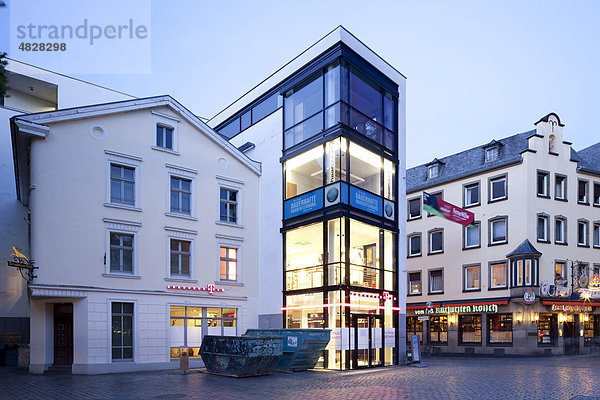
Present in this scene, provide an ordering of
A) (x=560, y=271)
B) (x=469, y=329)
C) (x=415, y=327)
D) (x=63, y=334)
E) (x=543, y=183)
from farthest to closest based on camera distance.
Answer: (x=415, y=327) < (x=469, y=329) < (x=543, y=183) < (x=560, y=271) < (x=63, y=334)

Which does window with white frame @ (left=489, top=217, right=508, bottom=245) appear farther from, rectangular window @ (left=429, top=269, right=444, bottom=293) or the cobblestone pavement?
the cobblestone pavement

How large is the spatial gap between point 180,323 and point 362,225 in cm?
889

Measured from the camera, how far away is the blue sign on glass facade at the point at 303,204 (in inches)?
925

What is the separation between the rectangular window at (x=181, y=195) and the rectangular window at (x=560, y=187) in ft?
78.9

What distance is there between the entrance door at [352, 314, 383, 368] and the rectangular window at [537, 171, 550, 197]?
16945 mm

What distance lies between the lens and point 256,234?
26734 mm

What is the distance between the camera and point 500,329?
34312mm

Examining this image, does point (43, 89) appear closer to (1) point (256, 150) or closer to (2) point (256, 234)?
(1) point (256, 150)

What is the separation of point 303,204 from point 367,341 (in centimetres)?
653

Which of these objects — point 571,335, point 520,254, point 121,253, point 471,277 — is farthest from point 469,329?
point 121,253

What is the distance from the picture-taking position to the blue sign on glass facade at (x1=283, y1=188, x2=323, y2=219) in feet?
77.0

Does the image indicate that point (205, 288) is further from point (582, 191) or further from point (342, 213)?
point (582, 191)

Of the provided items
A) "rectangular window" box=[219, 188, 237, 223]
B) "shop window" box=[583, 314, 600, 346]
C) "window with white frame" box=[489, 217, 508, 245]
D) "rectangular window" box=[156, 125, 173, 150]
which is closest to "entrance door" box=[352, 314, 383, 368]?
"rectangular window" box=[219, 188, 237, 223]

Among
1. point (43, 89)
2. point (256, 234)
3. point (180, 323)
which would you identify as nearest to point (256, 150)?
point (256, 234)
